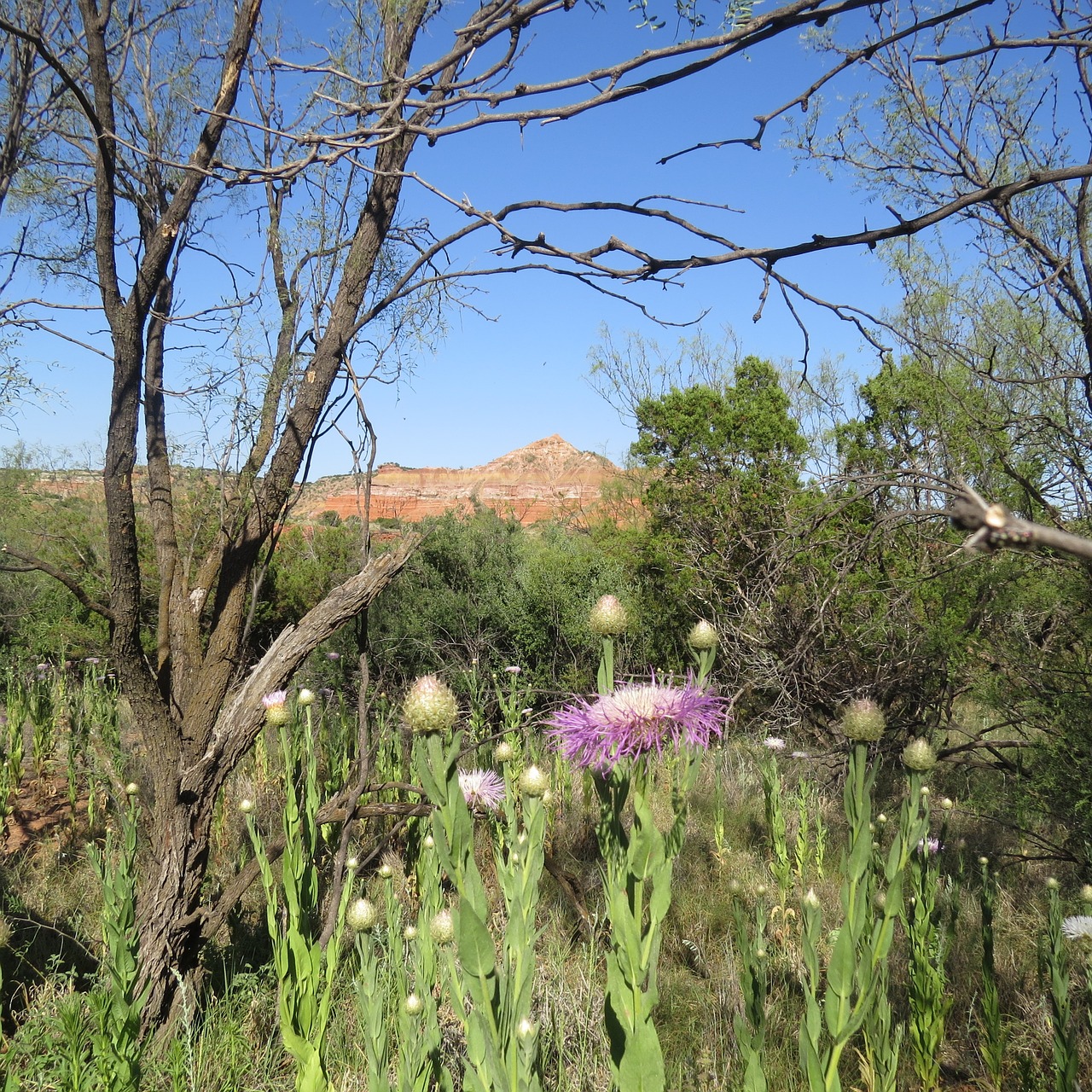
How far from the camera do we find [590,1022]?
244 centimetres

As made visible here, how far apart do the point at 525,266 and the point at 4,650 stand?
7.95 metres

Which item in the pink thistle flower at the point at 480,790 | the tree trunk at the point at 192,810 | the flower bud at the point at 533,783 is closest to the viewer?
the flower bud at the point at 533,783

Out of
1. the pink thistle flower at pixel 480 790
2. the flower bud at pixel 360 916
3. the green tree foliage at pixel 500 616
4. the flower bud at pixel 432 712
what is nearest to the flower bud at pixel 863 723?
the flower bud at pixel 432 712

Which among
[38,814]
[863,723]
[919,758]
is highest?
[863,723]

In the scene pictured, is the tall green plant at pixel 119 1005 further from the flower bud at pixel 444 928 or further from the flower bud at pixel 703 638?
the flower bud at pixel 703 638

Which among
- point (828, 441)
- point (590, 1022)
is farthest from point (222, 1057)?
point (828, 441)

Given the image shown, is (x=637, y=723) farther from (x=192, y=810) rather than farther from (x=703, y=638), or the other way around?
(x=192, y=810)

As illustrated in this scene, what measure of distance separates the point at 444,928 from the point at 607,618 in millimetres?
868

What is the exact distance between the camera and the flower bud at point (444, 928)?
180cm

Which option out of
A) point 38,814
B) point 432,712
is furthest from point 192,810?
point 38,814

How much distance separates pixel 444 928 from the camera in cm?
181

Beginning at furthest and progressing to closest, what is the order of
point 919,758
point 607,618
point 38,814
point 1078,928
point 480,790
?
point 38,814, point 480,790, point 1078,928, point 919,758, point 607,618

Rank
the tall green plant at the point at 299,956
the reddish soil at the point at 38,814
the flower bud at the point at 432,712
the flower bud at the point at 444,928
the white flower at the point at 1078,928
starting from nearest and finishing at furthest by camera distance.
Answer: the flower bud at the point at 432,712 < the flower bud at the point at 444,928 < the tall green plant at the point at 299,956 < the white flower at the point at 1078,928 < the reddish soil at the point at 38,814

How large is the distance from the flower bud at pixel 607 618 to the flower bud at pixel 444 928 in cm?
80
